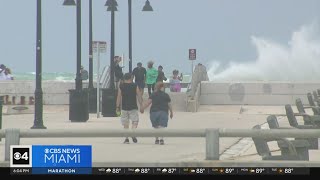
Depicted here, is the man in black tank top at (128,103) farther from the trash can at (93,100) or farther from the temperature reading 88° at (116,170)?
the trash can at (93,100)

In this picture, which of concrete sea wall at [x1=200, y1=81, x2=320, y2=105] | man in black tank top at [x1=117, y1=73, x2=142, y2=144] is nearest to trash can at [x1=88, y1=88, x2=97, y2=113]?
concrete sea wall at [x1=200, y1=81, x2=320, y2=105]

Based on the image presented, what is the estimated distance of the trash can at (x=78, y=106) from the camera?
85.6 ft

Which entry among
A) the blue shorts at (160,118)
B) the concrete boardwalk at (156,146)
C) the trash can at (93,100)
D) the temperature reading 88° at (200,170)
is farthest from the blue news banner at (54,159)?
the trash can at (93,100)

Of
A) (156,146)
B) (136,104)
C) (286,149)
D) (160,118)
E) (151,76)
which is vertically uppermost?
(151,76)

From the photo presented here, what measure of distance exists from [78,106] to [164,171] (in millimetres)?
15496

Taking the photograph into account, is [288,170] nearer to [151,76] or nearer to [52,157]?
[52,157]

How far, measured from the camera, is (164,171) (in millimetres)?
10891

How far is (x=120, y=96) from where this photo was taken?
60.2 feet

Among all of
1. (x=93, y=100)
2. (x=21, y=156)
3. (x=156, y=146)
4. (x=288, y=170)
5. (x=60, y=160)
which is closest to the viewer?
(x=60, y=160)

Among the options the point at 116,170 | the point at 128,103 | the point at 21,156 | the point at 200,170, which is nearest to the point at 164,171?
the point at 200,170
